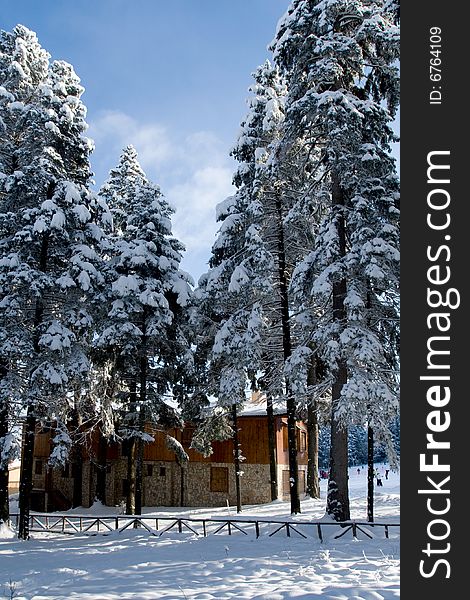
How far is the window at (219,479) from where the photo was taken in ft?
108

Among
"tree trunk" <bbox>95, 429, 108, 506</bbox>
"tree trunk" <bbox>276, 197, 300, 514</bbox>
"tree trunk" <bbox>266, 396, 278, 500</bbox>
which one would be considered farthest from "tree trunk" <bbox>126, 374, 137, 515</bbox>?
"tree trunk" <bbox>95, 429, 108, 506</bbox>

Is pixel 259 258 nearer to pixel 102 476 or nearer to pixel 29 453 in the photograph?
pixel 29 453

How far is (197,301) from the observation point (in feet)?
79.9

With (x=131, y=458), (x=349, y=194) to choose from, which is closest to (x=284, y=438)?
(x=131, y=458)

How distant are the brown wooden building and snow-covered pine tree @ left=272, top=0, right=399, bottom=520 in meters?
15.2

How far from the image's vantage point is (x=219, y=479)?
109ft

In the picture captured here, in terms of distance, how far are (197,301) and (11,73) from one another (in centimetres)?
1160

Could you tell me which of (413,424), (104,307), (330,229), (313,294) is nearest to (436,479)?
(413,424)

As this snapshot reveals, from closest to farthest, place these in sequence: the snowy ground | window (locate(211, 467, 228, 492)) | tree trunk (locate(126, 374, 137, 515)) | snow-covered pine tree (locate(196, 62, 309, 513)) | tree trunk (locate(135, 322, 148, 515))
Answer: the snowy ground → snow-covered pine tree (locate(196, 62, 309, 513)) → tree trunk (locate(135, 322, 148, 515)) → tree trunk (locate(126, 374, 137, 515)) → window (locate(211, 467, 228, 492))

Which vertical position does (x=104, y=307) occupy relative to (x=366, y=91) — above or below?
below

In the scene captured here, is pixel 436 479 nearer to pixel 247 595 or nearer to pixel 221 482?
pixel 247 595

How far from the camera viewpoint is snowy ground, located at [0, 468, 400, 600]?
9.77 meters

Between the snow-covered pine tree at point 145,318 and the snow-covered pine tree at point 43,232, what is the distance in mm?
1356

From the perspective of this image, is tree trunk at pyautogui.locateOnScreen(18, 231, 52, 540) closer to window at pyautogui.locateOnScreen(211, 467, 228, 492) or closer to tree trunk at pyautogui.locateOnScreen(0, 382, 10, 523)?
tree trunk at pyautogui.locateOnScreen(0, 382, 10, 523)
